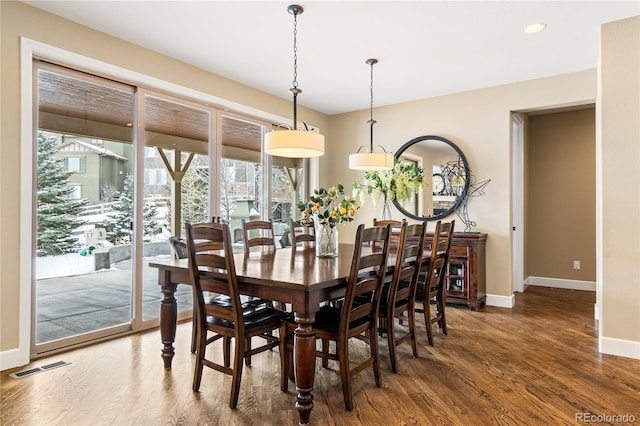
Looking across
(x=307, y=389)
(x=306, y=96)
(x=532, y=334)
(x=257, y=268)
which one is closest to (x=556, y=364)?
(x=532, y=334)

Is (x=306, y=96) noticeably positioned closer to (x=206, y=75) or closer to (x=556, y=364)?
(x=206, y=75)

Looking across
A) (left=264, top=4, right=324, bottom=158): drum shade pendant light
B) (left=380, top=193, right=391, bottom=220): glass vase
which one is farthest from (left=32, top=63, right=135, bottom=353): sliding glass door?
(left=380, top=193, right=391, bottom=220): glass vase

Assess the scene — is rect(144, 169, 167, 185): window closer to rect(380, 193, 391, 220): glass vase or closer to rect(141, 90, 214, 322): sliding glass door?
rect(141, 90, 214, 322): sliding glass door

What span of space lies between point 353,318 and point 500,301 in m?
3.07

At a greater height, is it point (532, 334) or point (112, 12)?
point (112, 12)

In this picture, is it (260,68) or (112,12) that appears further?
(260,68)

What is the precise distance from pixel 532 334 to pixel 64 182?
4.28m

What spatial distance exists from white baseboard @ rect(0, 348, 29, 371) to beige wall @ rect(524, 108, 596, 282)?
610cm

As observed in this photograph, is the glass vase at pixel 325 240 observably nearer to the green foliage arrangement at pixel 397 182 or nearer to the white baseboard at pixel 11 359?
the white baseboard at pixel 11 359

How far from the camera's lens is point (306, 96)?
525 centimetres

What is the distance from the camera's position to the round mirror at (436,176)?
4992 millimetres

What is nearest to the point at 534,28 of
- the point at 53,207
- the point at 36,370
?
the point at 53,207

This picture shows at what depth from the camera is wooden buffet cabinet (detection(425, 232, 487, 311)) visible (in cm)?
445

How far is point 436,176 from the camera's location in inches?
204
